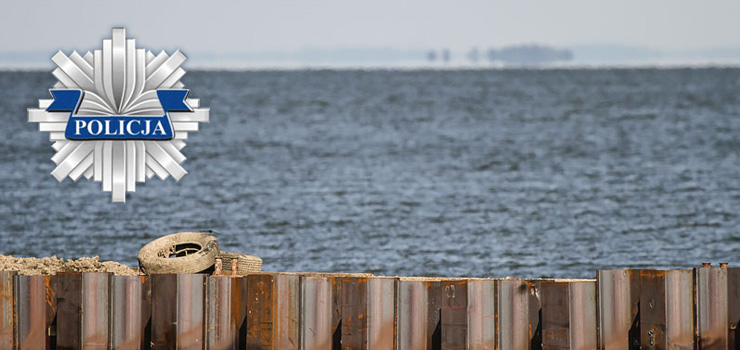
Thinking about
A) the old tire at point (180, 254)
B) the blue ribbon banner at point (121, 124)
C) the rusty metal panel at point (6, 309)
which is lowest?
the rusty metal panel at point (6, 309)

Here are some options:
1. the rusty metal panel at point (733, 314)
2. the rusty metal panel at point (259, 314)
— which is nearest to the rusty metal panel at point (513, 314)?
the rusty metal panel at point (733, 314)

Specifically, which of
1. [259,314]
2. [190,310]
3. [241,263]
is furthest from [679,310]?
[241,263]

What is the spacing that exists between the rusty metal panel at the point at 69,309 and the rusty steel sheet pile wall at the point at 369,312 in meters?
0.02

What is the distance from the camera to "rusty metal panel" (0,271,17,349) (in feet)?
55.2

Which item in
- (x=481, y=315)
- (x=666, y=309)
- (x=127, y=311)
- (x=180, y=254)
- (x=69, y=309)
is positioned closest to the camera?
(x=666, y=309)

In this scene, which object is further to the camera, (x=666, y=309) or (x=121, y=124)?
(x=121, y=124)

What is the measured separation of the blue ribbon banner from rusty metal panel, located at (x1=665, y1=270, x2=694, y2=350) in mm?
9704

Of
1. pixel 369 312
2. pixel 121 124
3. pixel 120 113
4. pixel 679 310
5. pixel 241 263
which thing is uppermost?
pixel 120 113

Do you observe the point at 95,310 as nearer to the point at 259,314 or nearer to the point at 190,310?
the point at 190,310

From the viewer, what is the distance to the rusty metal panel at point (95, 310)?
16.7m

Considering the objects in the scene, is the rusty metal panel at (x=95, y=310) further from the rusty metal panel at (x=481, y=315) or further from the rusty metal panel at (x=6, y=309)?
the rusty metal panel at (x=481, y=315)

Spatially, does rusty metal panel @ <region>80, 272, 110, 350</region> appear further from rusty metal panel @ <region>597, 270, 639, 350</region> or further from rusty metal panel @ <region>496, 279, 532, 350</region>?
rusty metal panel @ <region>597, 270, 639, 350</region>

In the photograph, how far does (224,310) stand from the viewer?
54.1ft

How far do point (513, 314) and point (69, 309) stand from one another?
6.61 meters
